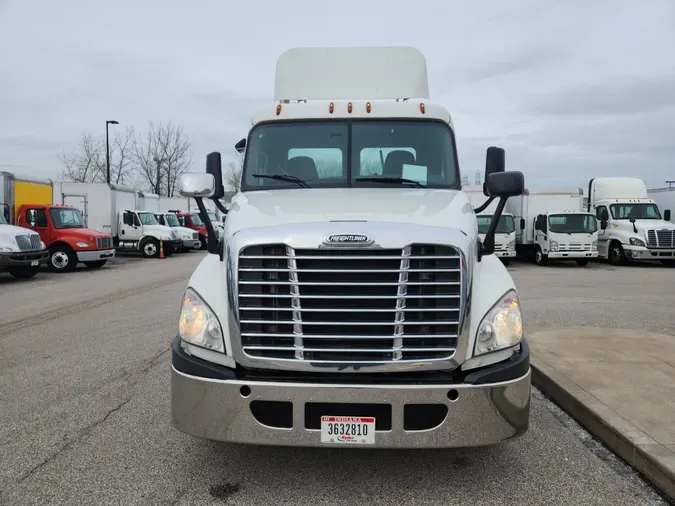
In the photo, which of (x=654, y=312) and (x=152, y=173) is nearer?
(x=654, y=312)

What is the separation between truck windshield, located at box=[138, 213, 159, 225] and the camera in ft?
85.2

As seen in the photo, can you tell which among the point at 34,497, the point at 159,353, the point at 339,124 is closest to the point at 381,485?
the point at 34,497

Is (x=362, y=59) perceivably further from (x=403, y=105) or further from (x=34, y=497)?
(x=34, y=497)

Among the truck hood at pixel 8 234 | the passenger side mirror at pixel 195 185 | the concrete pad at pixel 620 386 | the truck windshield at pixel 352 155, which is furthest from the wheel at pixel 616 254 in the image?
the passenger side mirror at pixel 195 185

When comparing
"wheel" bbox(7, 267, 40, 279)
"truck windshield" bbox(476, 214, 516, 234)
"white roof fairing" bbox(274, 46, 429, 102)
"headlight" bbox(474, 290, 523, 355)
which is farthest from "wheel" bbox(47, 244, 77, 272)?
"headlight" bbox(474, 290, 523, 355)

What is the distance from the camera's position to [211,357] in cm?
337

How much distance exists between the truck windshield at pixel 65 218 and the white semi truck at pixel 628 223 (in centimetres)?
1891

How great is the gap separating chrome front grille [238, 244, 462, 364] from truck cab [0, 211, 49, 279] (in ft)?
45.0

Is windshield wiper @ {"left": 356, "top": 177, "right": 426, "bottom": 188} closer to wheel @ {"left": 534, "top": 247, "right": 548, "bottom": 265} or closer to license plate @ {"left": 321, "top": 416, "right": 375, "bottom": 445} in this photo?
license plate @ {"left": 321, "top": 416, "right": 375, "bottom": 445}

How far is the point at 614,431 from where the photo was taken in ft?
13.3

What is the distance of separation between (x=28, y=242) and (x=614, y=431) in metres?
15.3

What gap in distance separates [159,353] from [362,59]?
13.3ft

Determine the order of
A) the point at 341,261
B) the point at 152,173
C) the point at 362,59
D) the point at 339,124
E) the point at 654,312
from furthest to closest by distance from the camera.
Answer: the point at 152,173 < the point at 654,312 < the point at 362,59 < the point at 339,124 < the point at 341,261

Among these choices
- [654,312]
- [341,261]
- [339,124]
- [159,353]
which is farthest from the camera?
[654,312]
